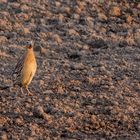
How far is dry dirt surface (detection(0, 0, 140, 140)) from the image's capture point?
8281mm

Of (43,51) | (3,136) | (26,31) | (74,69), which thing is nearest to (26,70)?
(74,69)

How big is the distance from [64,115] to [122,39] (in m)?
3.06

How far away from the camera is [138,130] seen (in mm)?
8203

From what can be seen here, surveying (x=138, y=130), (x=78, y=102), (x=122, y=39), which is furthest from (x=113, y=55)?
(x=138, y=130)

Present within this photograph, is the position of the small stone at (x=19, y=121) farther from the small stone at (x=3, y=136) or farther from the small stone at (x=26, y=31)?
the small stone at (x=26, y=31)

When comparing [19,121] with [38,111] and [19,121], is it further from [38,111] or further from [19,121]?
[38,111]

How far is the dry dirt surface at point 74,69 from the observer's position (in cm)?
828

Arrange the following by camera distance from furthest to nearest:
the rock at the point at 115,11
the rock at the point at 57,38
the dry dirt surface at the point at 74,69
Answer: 1. the rock at the point at 115,11
2. the rock at the point at 57,38
3. the dry dirt surface at the point at 74,69

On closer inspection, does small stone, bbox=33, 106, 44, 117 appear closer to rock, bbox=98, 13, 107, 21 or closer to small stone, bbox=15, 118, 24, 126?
small stone, bbox=15, 118, 24, 126

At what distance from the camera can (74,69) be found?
32.9 ft

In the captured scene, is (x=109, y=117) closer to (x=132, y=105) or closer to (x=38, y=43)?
(x=132, y=105)

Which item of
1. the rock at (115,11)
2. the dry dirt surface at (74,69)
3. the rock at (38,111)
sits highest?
the rock at (115,11)

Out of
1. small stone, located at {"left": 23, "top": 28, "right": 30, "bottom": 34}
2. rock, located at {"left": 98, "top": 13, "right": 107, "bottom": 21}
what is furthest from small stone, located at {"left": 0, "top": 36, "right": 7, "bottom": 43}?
rock, located at {"left": 98, "top": 13, "right": 107, "bottom": 21}

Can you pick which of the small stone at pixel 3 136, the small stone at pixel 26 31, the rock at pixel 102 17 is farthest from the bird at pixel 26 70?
the rock at pixel 102 17
